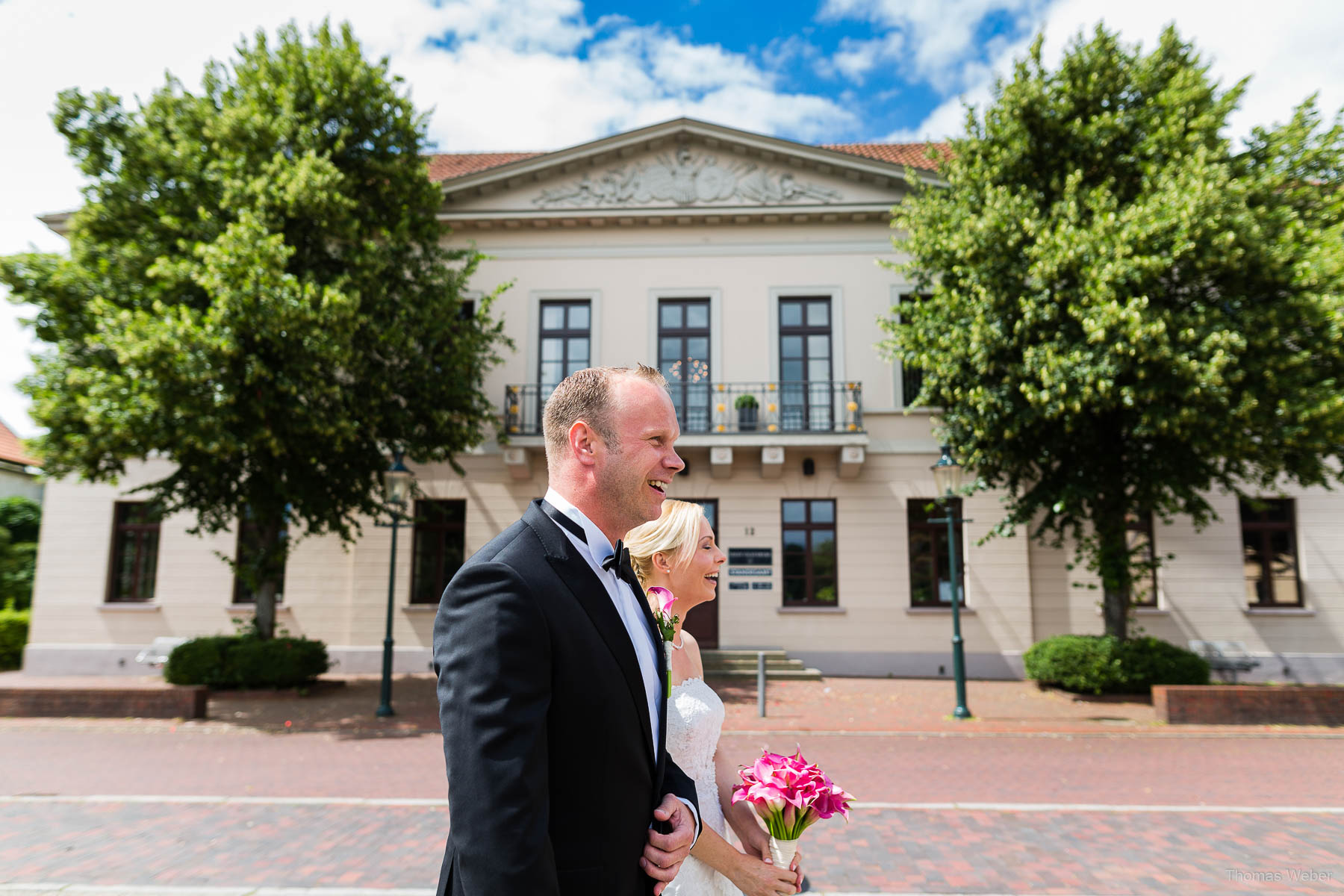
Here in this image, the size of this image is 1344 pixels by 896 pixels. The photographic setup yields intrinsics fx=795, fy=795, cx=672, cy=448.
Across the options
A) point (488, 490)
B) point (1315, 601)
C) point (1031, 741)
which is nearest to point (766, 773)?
point (1031, 741)

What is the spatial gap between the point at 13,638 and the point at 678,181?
19.7m

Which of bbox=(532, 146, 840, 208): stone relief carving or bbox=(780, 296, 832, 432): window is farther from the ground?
bbox=(532, 146, 840, 208): stone relief carving

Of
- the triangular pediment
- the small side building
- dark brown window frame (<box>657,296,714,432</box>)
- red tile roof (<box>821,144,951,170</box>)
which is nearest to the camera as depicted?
dark brown window frame (<box>657,296,714,432</box>)

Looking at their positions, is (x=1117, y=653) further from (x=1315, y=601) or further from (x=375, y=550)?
(x=375, y=550)

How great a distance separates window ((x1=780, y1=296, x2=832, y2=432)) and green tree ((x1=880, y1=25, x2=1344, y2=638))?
336 cm

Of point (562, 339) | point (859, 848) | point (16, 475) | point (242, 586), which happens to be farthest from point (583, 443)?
point (16, 475)

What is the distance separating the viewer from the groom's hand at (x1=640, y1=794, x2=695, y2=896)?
1905 mm

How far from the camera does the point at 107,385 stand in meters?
11.9

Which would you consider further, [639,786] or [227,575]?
[227,575]

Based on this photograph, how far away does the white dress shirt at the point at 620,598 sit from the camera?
79.7 inches

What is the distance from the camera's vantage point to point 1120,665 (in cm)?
1409

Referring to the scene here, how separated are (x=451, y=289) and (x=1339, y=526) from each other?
778 inches

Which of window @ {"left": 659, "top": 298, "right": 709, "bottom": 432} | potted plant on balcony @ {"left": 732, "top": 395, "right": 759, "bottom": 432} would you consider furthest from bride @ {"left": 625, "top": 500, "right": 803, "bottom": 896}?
window @ {"left": 659, "top": 298, "right": 709, "bottom": 432}

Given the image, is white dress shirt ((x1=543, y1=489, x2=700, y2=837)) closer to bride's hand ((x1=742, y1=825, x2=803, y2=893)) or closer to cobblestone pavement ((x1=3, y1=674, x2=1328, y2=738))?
bride's hand ((x1=742, y1=825, x2=803, y2=893))
